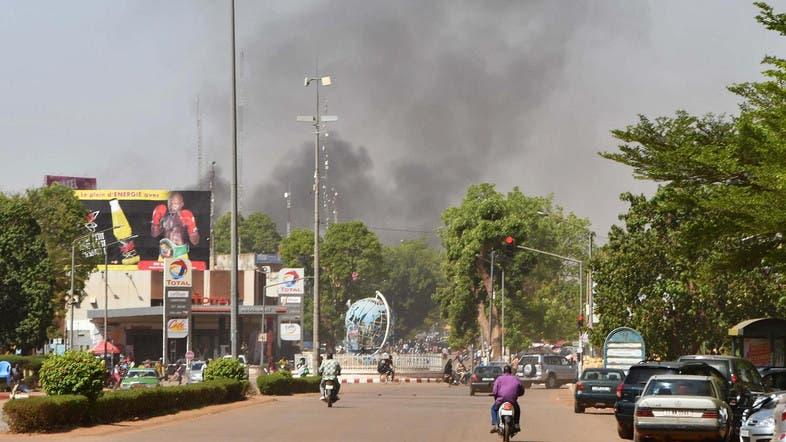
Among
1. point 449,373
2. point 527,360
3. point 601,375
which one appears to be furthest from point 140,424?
point 449,373

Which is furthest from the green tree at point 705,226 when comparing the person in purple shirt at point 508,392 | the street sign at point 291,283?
the street sign at point 291,283

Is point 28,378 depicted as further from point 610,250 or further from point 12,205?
point 610,250

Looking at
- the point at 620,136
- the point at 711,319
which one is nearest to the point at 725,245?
the point at 711,319

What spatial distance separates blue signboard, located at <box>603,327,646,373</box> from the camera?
52.8 m

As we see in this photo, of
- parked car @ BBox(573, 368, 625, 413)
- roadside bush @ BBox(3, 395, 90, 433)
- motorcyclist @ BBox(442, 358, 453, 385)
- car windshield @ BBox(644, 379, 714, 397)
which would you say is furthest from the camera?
motorcyclist @ BBox(442, 358, 453, 385)

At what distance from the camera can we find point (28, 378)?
222 ft

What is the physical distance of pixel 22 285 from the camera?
84.1 metres

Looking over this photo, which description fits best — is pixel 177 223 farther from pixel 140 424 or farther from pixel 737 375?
pixel 737 375

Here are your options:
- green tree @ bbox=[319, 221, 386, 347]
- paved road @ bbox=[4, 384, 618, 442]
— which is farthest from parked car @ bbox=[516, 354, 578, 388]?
green tree @ bbox=[319, 221, 386, 347]

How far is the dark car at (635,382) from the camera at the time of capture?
30.9m

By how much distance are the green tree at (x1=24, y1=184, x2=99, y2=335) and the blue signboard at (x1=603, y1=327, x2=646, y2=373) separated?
2085 inches

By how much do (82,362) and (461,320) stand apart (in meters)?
78.2

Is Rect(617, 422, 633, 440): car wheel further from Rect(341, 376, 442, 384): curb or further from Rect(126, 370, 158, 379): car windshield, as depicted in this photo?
Rect(341, 376, 442, 384): curb

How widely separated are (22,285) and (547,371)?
32.3m
